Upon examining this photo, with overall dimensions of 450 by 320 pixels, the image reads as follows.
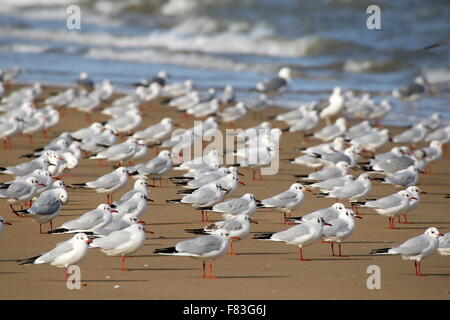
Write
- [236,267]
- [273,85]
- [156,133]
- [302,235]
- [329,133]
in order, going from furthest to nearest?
[273,85] → [329,133] → [156,133] → [302,235] → [236,267]

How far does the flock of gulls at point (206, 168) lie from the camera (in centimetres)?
1009

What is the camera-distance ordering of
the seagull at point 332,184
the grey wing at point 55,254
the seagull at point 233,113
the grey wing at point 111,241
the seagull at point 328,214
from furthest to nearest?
the seagull at point 233,113 < the seagull at point 332,184 < the seagull at point 328,214 < the grey wing at point 111,241 < the grey wing at point 55,254

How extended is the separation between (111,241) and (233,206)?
2262mm

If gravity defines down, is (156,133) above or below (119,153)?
above

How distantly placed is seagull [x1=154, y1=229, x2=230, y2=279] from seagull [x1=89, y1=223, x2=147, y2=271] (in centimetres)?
35

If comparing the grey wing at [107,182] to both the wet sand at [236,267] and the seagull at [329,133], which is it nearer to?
the wet sand at [236,267]

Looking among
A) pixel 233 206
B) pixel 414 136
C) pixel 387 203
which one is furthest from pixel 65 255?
pixel 414 136

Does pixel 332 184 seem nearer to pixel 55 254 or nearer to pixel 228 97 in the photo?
pixel 55 254

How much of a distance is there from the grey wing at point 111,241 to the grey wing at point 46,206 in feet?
4.72

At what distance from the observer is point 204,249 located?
9609 mm

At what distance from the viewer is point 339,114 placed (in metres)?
21.9

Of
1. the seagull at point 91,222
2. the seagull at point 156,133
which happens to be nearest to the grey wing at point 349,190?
the seagull at point 91,222

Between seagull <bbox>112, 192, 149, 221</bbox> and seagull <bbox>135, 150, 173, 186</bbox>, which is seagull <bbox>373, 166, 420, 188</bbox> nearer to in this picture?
seagull <bbox>135, 150, 173, 186</bbox>

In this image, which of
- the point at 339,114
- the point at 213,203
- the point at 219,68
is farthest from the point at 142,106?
the point at 213,203
